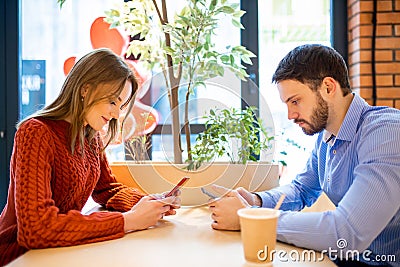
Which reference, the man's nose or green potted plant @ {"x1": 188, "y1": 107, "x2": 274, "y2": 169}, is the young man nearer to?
the man's nose

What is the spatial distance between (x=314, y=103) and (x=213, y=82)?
360 millimetres

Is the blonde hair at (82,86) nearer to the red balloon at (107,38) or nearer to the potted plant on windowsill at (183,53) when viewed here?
the potted plant on windowsill at (183,53)

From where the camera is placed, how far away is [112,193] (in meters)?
1.40

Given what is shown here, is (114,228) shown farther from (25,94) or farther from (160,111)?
(25,94)

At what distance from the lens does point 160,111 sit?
149 cm

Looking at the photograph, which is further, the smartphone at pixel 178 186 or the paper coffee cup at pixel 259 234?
the smartphone at pixel 178 186

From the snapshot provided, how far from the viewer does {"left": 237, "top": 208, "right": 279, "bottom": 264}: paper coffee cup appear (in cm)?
80

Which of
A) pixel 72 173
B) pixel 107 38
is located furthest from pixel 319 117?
pixel 107 38

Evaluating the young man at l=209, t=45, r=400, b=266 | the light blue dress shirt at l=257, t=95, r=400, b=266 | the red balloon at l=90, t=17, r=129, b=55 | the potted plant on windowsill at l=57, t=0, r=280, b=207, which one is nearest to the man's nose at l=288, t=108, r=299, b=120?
the young man at l=209, t=45, r=400, b=266

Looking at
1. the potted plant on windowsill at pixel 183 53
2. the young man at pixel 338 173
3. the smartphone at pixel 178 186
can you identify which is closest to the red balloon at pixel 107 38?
the potted plant on windowsill at pixel 183 53

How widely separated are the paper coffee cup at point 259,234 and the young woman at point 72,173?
355 millimetres

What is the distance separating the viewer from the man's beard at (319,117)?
1.24 m

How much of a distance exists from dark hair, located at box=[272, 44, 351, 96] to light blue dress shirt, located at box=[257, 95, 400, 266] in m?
0.09

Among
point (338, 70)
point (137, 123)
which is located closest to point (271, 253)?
point (338, 70)
